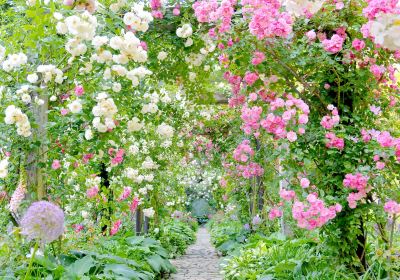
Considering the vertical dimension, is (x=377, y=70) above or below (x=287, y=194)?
above

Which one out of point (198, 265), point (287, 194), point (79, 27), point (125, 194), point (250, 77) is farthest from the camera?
point (198, 265)

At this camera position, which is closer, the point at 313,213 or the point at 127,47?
the point at 127,47

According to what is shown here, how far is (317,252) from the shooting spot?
13.4 ft

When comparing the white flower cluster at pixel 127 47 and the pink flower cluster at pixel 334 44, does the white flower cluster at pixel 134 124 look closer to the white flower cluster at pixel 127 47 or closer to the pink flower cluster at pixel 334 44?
the white flower cluster at pixel 127 47

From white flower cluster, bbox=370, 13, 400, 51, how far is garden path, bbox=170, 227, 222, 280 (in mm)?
5578

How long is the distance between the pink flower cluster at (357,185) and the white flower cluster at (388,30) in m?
2.55

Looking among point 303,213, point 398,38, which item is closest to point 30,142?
point 303,213

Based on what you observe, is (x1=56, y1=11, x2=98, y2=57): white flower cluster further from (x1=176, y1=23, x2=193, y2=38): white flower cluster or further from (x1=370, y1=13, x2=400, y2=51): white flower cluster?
(x1=370, y1=13, x2=400, y2=51): white flower cluster

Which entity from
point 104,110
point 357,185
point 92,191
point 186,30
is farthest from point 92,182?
point 357,185

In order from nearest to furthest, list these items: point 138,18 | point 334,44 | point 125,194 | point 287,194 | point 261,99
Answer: point 138,18
point 334,44
point 287,194
point 261,99
point 125,194

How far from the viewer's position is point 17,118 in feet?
10.1

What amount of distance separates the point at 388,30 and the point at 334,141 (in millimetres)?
2687

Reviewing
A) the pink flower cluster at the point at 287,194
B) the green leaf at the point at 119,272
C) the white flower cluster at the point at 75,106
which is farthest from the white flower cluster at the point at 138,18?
the green leaf at the point at 119,272

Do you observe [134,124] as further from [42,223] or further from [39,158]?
[42,223]
